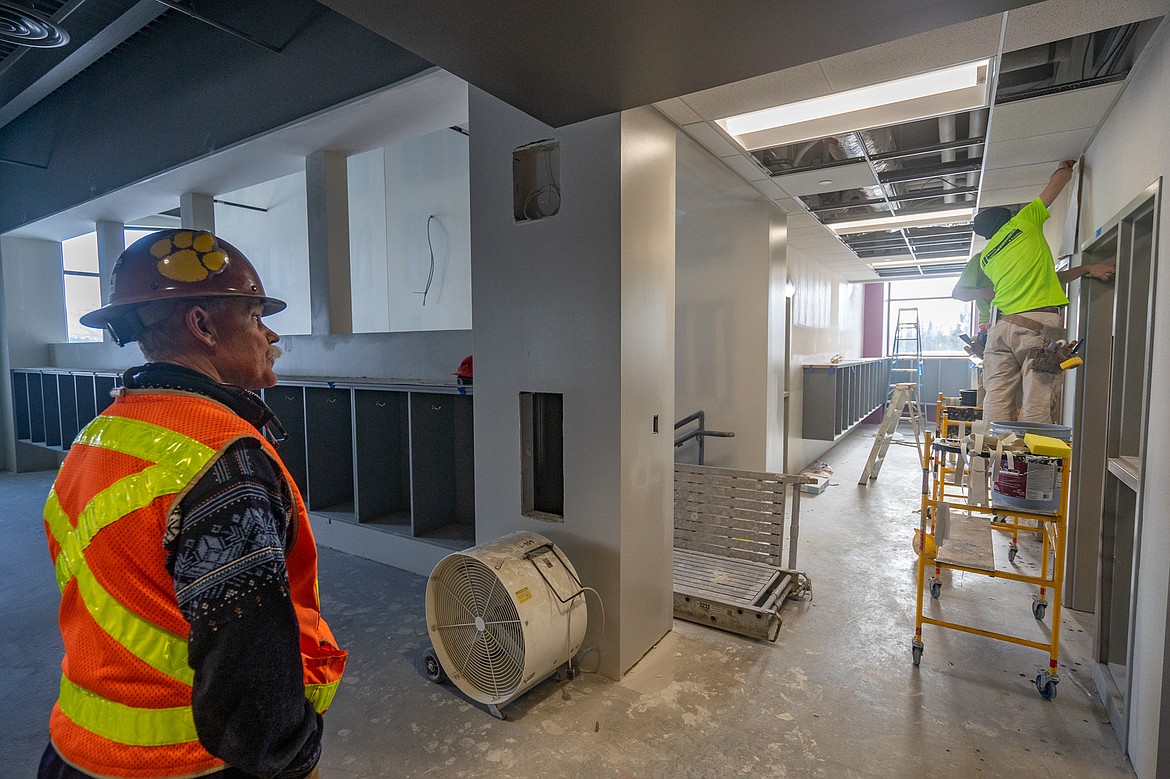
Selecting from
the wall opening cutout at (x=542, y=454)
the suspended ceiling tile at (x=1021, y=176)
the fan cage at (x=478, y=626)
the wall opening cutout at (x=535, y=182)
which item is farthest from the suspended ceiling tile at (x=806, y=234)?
the fan cage at (x=478, y=626)

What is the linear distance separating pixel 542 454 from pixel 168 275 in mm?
1903

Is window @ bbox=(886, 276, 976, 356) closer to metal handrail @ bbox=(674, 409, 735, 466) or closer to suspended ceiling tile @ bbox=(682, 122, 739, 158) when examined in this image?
metal handrail @ bbox=(674, 409, 735, 466)

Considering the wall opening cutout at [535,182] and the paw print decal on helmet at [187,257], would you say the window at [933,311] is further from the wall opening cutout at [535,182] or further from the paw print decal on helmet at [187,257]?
the paw print decal on helmet at [187,257]

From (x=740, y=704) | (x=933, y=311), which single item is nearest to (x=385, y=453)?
(x=740, y=704)

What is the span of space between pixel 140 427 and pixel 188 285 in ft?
0.87


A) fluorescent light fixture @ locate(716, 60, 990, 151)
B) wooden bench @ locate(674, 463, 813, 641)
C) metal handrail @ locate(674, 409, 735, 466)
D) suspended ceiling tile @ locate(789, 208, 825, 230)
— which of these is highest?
fluorescent light fixture @ locate(716, 60, 990, 151)

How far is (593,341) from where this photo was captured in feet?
8.04

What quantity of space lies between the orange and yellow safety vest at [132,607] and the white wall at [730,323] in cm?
421

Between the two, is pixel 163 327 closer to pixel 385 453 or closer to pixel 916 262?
pixel 385 453

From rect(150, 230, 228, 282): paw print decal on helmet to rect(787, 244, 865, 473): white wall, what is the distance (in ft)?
17.3

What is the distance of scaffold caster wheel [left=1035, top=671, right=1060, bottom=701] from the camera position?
2.30 m

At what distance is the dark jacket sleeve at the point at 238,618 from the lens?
0.81 metres

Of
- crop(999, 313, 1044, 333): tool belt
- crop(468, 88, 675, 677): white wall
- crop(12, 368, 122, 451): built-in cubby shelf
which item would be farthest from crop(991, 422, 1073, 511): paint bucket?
crop(12, 368, 122, 451): built-in cubby shelf

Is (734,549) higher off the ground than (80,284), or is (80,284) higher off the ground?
(80,284)
